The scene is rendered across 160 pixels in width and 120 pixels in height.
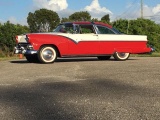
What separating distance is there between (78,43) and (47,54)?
4.10 ft

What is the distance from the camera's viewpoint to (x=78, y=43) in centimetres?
1369

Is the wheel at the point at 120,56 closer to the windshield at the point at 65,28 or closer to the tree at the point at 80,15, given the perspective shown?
the windshield at the point at 65,28

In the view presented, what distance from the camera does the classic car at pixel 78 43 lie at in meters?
13.2

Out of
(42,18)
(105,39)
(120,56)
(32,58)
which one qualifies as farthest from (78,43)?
(42,18)

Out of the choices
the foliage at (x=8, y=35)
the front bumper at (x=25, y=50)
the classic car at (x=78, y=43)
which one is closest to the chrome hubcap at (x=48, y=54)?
the classic car at (x=78, y=43)

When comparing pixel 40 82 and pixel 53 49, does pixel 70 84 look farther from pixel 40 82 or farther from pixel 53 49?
pixel 53 49

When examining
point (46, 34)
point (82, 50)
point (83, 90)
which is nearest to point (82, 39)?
point (82, 50)

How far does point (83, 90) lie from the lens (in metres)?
6.87

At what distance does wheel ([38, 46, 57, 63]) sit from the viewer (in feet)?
43.5

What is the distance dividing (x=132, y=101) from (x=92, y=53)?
27.1ft

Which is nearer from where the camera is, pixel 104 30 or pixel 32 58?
pixel 32 58

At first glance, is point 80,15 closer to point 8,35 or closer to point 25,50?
point 8,35

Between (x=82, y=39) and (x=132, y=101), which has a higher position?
(x=82, y=39)

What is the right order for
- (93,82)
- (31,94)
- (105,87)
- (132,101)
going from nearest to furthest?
(132,101) → (31,94) → (105,87) → (93,82)
